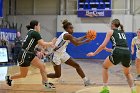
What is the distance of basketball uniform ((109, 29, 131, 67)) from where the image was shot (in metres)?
7.57

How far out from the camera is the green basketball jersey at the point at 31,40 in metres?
8.22

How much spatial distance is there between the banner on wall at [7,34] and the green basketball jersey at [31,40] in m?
14.5

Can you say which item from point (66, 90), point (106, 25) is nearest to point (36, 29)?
point (66, 90)

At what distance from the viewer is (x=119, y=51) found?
7602 mm

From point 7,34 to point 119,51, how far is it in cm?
1753

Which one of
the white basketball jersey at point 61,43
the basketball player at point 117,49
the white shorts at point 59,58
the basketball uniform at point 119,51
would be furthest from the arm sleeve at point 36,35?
the basketball uniform at point 119,51

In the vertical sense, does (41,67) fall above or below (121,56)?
below

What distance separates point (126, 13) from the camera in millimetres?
28266

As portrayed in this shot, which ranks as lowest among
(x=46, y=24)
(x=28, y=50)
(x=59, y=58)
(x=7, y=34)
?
(x=59, y=58)

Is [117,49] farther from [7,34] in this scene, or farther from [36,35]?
[7,34]

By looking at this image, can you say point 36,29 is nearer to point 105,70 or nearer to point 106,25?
point 105,70

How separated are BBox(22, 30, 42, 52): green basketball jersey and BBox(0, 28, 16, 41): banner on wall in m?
14.5

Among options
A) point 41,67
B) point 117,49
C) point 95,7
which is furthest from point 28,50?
point 95,7

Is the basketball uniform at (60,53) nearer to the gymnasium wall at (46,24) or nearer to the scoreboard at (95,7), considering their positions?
the scoreboard at (95,7)
